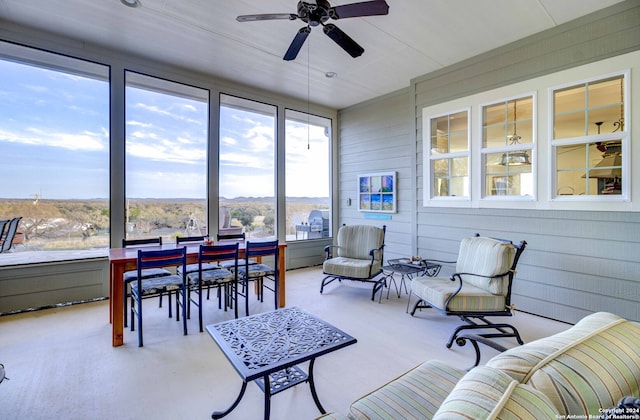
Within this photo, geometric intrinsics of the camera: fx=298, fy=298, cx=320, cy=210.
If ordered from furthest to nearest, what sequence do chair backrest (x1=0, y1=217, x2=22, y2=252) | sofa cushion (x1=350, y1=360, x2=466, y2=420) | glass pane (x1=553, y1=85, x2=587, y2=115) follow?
glass pane (x1=553, y1=85, x2=587, y2=115) → chair backrest (x1=0, y1=217, x2=22, y2=252) → sofa cushion (x1=350, y1=360, x2=466, y2=420)

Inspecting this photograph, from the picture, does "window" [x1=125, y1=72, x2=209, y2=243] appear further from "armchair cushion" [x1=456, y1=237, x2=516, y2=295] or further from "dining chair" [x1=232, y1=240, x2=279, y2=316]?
"armchair cushion" [x1=456, y1=237, x2=516, y2=295]

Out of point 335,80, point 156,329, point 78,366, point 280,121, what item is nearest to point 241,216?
point 280,121

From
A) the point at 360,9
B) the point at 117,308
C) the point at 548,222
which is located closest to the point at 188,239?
the point at 117,308

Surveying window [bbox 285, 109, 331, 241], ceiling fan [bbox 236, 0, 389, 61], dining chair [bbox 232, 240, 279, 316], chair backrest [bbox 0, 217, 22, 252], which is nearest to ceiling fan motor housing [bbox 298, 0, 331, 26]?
ceiling fan [bbox 236, 0, 389, 61]

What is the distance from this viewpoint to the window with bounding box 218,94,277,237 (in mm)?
5164

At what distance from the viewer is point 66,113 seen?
389cm

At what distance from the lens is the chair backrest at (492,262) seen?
2.95 metres

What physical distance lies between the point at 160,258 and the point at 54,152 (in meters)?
2.36

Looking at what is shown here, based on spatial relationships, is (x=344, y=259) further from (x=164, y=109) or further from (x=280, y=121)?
(x=164, y=109)

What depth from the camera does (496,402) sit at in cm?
76

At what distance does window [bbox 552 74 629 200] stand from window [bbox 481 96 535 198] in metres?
0.28

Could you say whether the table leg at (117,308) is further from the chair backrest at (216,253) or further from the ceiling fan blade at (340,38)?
the ceiling fan blade at (340,38)

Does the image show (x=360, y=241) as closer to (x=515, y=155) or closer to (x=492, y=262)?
(x=492, y=262)

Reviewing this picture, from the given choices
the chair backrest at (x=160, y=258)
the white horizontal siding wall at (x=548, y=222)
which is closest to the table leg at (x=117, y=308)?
Result: the chair backrest at (x=160, y=258)
